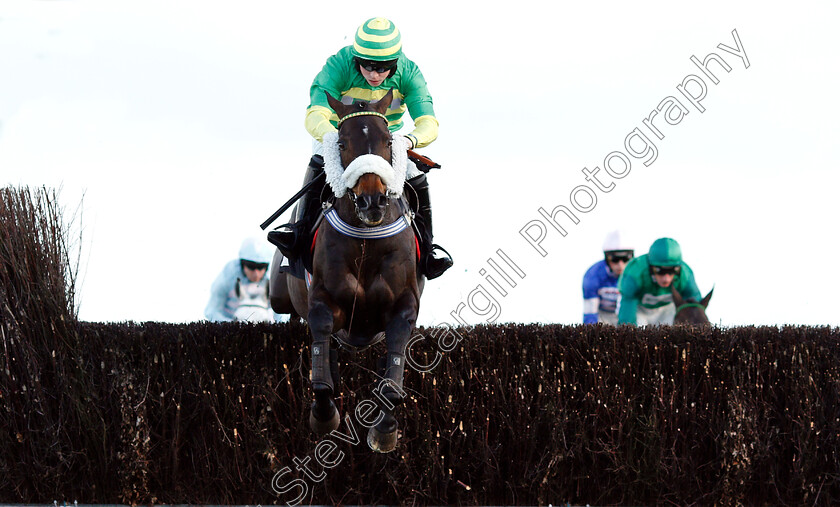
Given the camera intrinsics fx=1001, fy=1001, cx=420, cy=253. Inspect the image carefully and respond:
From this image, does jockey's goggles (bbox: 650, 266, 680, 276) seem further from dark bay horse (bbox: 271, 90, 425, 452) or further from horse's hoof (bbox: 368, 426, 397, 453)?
horse's hoof (bbox: 368, 426, 397, 453)

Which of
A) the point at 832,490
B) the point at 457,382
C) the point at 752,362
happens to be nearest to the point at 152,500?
the point at 457,382

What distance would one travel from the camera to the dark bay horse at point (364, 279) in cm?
625

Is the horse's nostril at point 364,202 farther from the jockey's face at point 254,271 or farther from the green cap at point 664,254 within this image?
the jockey's face at point 254,271

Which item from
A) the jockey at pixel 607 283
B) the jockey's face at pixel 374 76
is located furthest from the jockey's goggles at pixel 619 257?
the jockey's face at pixel 374 76

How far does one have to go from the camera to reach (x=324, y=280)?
6438 mm

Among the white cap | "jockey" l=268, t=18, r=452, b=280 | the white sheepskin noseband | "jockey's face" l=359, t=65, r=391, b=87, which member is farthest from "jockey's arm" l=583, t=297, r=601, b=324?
the white sheepskin noseband

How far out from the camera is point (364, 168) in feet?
19.7

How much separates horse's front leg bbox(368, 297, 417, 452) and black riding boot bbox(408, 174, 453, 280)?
2.02 feet

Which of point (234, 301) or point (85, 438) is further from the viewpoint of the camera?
point (234, 301)

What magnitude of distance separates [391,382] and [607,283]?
7.70m

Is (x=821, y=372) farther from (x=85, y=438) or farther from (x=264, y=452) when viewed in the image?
(x=85, y=438)

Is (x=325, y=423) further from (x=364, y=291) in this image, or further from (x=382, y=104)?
(x=382, y=104)

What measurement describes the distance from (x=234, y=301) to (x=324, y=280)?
7064 millimetres

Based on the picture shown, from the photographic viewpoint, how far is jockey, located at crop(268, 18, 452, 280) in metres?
6.99
